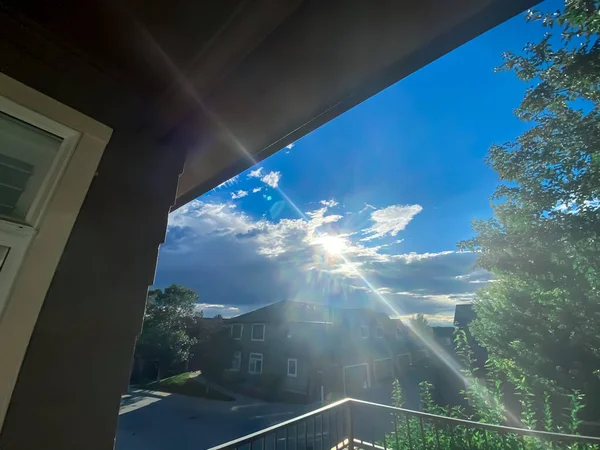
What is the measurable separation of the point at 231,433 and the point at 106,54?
406 inches

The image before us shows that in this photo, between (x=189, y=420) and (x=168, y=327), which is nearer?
(x=189, y=420)

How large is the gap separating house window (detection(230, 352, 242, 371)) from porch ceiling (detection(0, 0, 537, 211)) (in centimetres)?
1562

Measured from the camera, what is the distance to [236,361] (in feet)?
47.8

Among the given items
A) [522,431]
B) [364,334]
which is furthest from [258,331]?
[522,431]

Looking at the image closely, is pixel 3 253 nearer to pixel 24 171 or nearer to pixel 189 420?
pixel 24 171

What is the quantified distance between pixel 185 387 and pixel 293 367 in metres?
6.04

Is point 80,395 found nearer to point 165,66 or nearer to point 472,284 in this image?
point 165,66

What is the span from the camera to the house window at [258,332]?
1399 cm

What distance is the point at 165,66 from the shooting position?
0.89 meters

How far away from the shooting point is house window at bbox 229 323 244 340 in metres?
14.9

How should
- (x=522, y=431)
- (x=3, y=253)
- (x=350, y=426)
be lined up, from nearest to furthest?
(x=3, y=253)
(x=522, y=431)
(x=350, y=426)

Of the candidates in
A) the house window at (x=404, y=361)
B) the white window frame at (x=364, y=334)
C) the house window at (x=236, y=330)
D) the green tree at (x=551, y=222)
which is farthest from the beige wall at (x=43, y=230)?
the house window at (x=404, y=361)

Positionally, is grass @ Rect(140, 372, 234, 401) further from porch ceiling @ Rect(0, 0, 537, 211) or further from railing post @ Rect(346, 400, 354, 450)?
porch ceiling @ Rect(0, 0, 537, 211)

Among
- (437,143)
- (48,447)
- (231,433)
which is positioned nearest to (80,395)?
(48,447)
